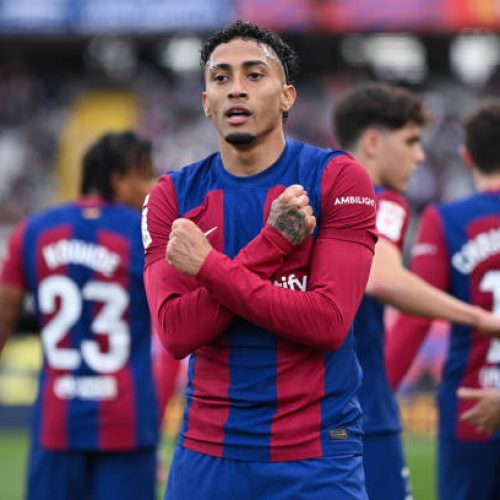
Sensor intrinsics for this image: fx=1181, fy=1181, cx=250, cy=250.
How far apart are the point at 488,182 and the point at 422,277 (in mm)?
553

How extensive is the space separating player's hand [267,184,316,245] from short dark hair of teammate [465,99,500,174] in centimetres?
209

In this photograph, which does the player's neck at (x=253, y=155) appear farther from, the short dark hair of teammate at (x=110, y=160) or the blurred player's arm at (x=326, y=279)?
the short dark hair of teammate at (x=110, y=160)

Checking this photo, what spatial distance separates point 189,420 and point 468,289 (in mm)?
1918

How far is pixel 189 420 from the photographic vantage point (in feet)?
10.8

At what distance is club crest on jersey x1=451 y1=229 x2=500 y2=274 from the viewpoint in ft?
15.9

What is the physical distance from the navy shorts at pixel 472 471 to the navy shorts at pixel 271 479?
1688mm

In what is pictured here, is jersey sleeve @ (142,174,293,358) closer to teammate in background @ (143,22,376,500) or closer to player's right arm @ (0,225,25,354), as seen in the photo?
teammate in background @ (143,22,376,500)

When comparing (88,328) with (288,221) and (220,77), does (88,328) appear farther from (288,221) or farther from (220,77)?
(288,221)

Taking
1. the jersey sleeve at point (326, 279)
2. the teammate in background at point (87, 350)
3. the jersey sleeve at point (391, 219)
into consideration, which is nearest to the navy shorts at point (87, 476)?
the teammate in background at point (87, 350)

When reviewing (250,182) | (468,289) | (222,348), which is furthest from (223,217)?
(468,289)

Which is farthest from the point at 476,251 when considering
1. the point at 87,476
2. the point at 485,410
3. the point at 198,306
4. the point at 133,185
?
the point at 198,306

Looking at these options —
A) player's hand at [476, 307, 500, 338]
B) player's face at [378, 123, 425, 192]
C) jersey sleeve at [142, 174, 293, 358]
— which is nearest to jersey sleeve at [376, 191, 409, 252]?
player's face at [378, 123, 425, 192]

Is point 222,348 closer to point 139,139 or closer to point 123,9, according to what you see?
point 139,139

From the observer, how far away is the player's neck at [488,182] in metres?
5.07
